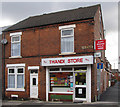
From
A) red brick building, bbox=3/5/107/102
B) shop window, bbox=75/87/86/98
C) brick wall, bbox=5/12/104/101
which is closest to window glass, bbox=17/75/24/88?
red brick building, bbox=3/5/107/102

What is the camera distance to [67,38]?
13000 mm

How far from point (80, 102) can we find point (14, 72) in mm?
6531

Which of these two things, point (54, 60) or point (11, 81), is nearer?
point (54, 60)

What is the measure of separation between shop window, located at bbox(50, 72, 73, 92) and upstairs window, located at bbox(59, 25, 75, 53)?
6.30ft

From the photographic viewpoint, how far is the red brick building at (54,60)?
12.2 m

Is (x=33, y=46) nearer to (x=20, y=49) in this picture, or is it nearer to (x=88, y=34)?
(x=20, y=49)

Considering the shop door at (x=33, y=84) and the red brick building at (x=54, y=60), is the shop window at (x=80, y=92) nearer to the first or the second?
the red brick building at (x=54, y=60)

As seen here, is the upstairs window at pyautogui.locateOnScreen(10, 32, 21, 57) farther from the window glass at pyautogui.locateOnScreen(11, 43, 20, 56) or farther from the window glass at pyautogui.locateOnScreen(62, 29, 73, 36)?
the window glass at pyautogui.locateOnScreen(62, 29, 73, 36)

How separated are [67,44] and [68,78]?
2696 millimetres

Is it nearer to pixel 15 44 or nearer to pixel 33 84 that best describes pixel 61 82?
pixel 33 84

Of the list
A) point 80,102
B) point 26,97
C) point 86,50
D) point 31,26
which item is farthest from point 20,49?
point 80,102

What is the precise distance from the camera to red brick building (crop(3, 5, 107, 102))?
39.9 feet

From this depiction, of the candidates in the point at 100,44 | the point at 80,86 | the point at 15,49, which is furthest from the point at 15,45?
the point at 100,44

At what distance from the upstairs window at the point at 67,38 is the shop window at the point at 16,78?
175 inches
